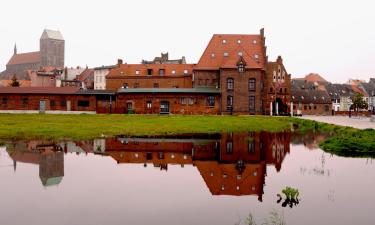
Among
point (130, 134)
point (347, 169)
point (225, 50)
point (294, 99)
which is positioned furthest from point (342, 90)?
point (347, 169)

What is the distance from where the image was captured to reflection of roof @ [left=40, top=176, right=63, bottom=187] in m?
13.9

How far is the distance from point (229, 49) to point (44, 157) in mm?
56218

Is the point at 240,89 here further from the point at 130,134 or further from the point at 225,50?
the point at 130,134

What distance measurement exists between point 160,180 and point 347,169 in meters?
8.47

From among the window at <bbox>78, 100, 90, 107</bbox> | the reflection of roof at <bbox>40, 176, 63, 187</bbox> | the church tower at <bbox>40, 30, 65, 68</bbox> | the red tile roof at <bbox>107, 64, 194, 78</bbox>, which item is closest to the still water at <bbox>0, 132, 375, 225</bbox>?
the reflection of roof at <bbox>40, 176, 63, 187</bbox>

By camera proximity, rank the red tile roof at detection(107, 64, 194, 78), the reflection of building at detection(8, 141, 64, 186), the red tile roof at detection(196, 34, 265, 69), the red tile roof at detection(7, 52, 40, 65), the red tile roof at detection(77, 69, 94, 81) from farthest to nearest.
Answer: the red tile roof at detection(7, 52, 40, 65)
the red tile roof at detection(77, 69, 94, 81)
the red tile roof at detection(107, 64, 194, 78)
the red tile roof at detection(196, 34, 265, 69)
the reflection of building at detection(8, 141, 64, 186)

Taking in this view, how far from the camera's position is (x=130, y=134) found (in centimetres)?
3155

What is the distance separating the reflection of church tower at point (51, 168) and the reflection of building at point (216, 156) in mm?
2775

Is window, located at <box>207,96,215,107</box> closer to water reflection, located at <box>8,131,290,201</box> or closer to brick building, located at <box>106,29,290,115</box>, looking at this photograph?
brick building, located at <box>106,29,290,115</box>

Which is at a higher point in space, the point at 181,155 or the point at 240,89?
the point at 240,89

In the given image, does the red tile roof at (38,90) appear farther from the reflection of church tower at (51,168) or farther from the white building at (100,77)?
the reflection of church tower at (51,168)

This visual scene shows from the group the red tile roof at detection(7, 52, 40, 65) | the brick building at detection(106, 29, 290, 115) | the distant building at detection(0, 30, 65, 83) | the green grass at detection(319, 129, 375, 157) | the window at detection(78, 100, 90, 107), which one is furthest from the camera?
the red tile roof at detection(7, 52, 40, 65)

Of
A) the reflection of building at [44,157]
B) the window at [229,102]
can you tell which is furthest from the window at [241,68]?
the reflection of building at [44,157]

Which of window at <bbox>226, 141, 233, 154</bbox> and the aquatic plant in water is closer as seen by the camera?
the aquatic plant in water
